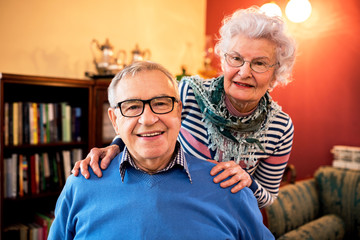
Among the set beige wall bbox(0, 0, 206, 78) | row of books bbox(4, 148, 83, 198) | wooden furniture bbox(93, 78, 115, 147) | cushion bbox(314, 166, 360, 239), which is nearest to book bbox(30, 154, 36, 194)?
row of books bbox(4, 148, 83, 198)

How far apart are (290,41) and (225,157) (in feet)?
1.96

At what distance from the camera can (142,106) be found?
Answer: 113 cm

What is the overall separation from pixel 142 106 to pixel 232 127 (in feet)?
1.66

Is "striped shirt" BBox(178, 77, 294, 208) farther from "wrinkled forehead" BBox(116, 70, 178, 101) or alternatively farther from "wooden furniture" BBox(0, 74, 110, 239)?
"wooden furniture" BBox(0, 74, 110, 239)

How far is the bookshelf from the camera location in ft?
7.99

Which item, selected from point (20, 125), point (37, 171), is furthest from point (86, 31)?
point (37, 171)

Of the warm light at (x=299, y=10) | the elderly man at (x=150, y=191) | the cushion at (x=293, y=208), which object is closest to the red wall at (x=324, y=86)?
the warm light at (x=299, y=10)

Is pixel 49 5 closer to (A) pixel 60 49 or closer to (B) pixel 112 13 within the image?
(A) pixel 60 49

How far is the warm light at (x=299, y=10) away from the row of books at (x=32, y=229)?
3022mm

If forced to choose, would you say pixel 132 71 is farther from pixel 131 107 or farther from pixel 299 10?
pixel 299 10

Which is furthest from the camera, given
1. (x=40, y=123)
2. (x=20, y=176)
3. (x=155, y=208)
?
(x=40, y=123)

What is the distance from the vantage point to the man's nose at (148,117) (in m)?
1.11

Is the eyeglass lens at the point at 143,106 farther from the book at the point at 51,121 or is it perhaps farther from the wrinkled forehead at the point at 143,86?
the book at the point at 51,121

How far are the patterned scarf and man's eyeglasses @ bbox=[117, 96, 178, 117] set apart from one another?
1.16 feet
